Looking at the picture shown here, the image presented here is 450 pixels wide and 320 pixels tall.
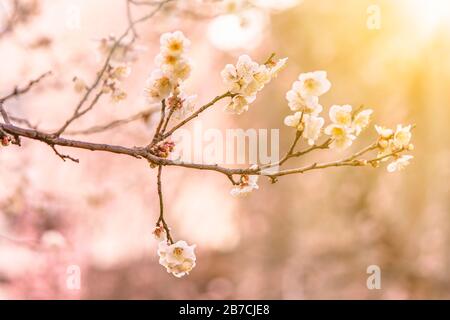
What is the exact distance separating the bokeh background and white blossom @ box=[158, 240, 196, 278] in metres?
3.65

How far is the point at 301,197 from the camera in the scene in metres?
6.57

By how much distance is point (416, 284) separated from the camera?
597 cm

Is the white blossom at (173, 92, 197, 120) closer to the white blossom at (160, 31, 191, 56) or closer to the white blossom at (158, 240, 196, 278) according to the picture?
the white blossom at (160, 31, 191, 56)

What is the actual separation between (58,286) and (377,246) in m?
3.46

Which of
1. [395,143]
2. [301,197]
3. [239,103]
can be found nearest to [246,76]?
[239,103]

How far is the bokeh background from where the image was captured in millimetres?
5879

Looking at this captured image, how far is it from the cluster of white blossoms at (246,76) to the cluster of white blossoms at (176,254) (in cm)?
31

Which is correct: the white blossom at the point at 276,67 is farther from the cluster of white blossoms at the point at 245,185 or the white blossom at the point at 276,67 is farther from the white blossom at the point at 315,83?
the cluster of white blossoms at the point at 245,185

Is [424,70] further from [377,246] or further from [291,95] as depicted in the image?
[291,95]

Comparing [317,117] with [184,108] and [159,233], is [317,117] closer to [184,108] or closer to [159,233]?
[184,108]

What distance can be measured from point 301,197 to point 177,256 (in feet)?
17.5

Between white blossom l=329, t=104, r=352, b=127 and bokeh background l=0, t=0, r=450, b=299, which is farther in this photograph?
bokeh background l=0, t=0, r=450, b=299

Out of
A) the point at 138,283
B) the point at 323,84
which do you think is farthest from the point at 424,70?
the point at 323,84

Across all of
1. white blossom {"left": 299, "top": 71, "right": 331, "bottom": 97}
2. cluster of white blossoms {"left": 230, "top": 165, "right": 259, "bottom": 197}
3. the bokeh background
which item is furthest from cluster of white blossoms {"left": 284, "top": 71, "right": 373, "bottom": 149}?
the bokeh background
